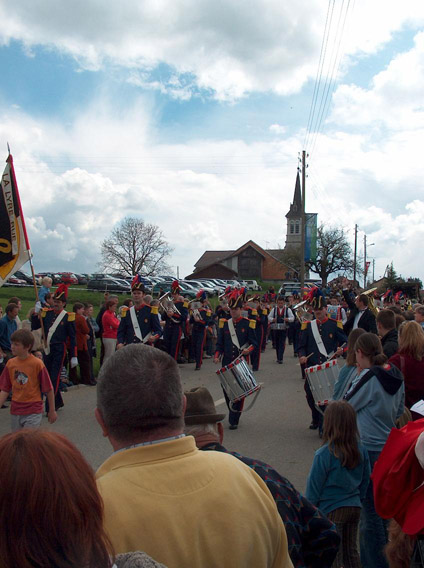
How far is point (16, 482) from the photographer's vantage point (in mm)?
1246

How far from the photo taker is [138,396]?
182cm

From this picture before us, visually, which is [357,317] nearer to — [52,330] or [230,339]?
[230,339]

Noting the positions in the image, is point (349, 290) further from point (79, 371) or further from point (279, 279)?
point (279, 279)

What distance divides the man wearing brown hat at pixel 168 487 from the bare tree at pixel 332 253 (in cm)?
6995

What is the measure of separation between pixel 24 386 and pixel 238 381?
9.47ft

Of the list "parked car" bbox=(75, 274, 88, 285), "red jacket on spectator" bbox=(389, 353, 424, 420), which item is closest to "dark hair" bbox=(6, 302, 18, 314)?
"red jacket on spectator" bbox=(389, 353, 424, 420)

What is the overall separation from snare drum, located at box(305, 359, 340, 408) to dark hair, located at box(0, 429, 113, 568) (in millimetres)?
5641

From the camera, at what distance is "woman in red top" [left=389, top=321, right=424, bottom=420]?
479 centimetres

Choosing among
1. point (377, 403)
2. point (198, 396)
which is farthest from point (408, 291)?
point (198, 396)

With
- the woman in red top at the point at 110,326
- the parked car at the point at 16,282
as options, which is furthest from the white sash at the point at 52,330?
the parked car at the point at 16,282

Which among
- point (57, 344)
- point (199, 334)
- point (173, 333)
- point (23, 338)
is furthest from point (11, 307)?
point (199, 334)

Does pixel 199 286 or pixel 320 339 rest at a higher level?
pixel 199 286

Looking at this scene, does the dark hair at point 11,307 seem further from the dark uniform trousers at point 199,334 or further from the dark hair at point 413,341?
the dark hair at point 413,341

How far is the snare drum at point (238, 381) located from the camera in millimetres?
7387
